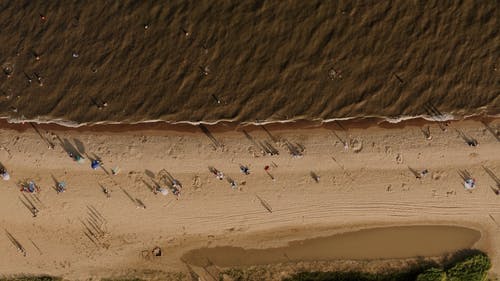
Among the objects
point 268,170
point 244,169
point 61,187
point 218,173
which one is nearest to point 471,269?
point 268,170

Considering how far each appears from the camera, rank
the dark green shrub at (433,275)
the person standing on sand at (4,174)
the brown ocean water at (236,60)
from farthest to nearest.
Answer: the person standing on sand at (4,174) < the brown ocean water at (236,60) < the dark green shrub at (433,275)

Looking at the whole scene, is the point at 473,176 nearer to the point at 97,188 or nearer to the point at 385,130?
Result: the point at 385,130

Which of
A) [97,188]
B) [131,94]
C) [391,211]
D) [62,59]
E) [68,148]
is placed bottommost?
[391,211]

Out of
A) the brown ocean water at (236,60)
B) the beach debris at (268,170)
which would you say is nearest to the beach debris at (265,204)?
the beach debris at (268,170)

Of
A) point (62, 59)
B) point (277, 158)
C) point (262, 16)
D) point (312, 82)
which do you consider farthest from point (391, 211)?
point (62, 59)

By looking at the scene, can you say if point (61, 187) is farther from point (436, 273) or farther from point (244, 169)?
point (436, 273)

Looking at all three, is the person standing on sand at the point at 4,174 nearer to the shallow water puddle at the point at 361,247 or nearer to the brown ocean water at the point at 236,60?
the brown ocean water at the point at 236,60

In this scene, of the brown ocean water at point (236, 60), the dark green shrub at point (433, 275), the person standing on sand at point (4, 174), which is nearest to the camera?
the dark green shrub at point (433, 275)
